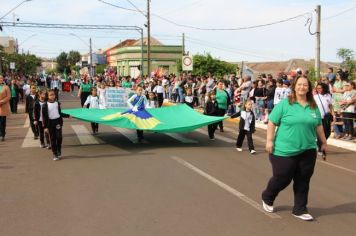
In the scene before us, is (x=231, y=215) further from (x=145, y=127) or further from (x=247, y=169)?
(x=145, y=127)

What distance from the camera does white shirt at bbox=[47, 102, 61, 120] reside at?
10898mm

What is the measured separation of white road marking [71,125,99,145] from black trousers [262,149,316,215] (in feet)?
26.0

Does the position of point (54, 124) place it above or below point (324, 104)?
below

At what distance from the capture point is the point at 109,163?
10250 millimetres

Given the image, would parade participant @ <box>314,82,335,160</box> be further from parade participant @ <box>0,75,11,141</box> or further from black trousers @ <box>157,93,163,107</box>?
black trousers @ <box>157,93,163,107</box>

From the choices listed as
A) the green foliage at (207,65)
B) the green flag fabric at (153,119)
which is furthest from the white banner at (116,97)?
the green foliage at (207,65)

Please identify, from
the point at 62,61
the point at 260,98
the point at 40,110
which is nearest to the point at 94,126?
the point at 40,110

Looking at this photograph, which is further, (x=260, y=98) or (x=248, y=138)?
(x=260, y=98)

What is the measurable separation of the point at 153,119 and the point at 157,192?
5928 millimetres

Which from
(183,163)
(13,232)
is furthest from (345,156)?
(13,232)

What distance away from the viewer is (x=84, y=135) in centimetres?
1500

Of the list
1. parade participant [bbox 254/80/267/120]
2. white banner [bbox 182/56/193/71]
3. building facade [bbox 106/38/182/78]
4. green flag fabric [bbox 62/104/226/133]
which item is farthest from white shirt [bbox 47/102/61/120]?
building facade [bbox 106/38/182/78]

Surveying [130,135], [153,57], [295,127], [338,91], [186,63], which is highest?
[153,57]

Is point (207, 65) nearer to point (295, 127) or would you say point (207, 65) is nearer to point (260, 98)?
point (260, 98)
